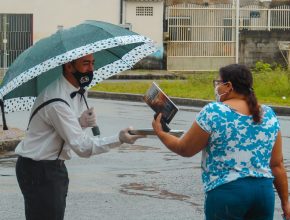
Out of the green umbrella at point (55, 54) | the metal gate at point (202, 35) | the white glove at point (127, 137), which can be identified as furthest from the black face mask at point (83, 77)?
the metal gate at point (202, 35)

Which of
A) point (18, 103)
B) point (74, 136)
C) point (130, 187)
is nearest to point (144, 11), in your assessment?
point (130, 187)

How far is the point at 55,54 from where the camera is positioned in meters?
5.75

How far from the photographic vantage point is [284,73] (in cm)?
2786

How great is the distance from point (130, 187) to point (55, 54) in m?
5.35

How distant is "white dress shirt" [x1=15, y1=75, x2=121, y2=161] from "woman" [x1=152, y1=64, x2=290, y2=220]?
41 centimetres

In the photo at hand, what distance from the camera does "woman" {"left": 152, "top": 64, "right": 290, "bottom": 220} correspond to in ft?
17.6

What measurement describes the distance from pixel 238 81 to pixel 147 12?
112 ft

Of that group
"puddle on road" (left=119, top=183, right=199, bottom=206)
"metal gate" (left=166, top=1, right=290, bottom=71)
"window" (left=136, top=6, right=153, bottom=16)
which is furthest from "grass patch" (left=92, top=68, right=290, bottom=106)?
"puddle on road" (left=119, top=183, right=199, bottom=206)

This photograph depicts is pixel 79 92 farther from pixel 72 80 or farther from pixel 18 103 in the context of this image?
pixel 18 103

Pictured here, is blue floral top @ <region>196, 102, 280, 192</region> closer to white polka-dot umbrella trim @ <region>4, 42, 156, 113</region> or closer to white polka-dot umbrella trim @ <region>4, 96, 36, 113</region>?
white polka-dot umbrella trim @ <region>4, 42, 156, 113</region>

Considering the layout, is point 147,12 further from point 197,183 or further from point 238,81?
point 238,81

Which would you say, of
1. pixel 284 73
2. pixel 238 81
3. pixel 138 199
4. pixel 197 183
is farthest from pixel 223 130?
pixel 284 73

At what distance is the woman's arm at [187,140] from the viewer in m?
5.40

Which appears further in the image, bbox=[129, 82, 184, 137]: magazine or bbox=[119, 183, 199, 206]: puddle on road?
bbox=[119, 183, 199, 206]: puddle on road
